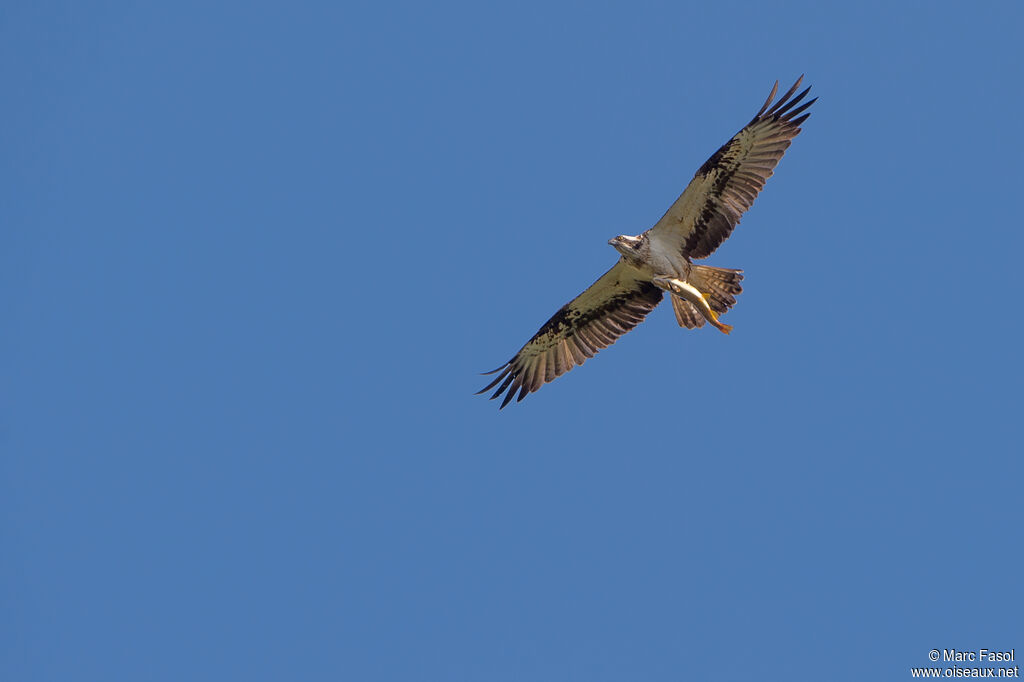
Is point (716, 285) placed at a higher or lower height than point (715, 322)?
higher

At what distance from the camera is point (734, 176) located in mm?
11734

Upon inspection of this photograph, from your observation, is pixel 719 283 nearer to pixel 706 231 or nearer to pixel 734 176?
pixel 706 231

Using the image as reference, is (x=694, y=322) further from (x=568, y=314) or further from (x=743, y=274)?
(x=568, y=314)

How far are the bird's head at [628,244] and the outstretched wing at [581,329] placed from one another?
49cm

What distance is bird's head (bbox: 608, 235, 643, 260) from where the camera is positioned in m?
11.9

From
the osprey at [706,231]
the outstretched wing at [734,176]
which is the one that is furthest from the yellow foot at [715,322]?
the outstretched wing at [734,176]

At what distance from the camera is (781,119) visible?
11648 millimetres

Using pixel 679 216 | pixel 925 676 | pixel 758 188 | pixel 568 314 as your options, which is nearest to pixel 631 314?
pixel 568 314

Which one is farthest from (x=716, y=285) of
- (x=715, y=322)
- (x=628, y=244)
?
(x=628, y=244)

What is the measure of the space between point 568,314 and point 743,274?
256 cm

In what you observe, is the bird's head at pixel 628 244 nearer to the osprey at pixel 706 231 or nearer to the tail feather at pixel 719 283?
the osprey at pixel 706 231

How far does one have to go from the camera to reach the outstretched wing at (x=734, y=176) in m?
11.6

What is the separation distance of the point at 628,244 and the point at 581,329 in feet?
6.05

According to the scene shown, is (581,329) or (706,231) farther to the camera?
(581,329)
